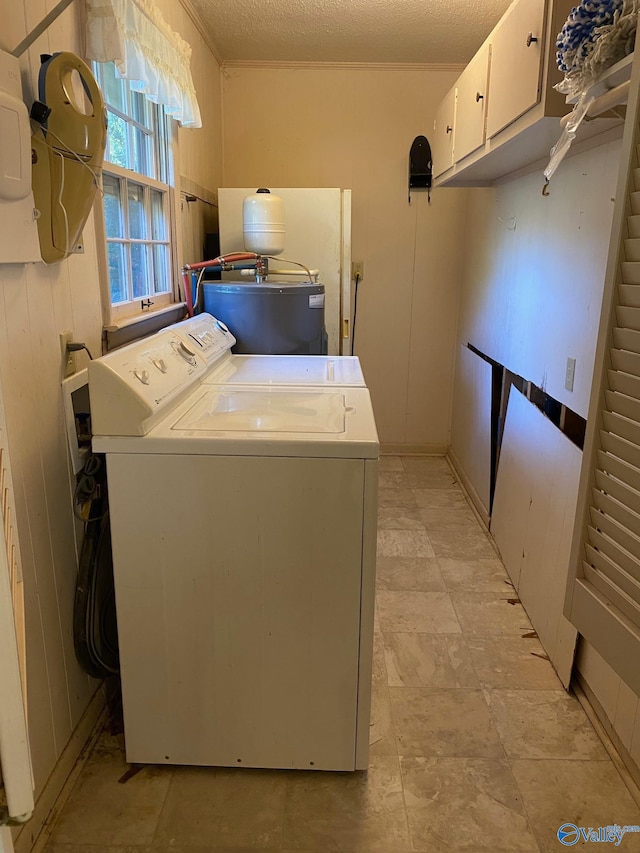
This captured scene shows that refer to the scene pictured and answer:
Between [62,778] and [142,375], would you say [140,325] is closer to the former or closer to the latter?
[142,375]

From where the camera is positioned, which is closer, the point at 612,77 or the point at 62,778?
the point at 612,77

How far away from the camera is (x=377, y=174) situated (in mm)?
3922

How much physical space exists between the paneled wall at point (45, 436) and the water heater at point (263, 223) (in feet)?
4.53

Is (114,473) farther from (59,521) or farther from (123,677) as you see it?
(123,677)

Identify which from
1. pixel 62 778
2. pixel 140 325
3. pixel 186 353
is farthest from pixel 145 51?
pixel 62 778

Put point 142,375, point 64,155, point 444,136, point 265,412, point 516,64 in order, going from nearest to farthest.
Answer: point 64,155 → point 142,375 → point 265,412 → point 516,64 → point 444,136

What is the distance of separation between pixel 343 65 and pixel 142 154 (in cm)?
193

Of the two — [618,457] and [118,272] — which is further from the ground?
[118,272]

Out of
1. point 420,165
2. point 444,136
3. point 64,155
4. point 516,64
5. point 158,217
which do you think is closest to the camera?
point 64,155

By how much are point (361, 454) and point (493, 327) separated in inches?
80.1

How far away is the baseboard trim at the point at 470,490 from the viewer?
10.6ft

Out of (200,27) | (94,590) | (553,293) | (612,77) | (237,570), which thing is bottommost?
(94,590)

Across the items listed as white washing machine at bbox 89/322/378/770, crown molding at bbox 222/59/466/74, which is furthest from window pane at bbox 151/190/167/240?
crown molding at bbox 222/59/466/74

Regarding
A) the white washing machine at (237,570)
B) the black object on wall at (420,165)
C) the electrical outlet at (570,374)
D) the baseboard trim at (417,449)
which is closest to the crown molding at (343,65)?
the black object on wall at (420,165)
